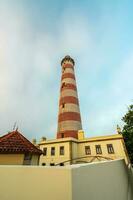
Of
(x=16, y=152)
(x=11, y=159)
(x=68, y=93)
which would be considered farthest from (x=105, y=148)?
(x=11, y=159)

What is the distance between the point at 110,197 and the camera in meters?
3.10

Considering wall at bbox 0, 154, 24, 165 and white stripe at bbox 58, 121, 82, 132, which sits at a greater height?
white stripe at bbox 58, 121, 82, 132

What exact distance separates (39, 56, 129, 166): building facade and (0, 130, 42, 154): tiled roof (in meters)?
8.54

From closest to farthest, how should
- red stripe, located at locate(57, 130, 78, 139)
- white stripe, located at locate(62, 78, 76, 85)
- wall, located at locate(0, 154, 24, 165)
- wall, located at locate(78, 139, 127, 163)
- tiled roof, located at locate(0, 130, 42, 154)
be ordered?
wall, located at locate(0, 154, 24, 165)
tiled roof, located at locate(0, 130, 42, 154)
wall, located at locate(78, 139, 127, 163)
red stripe, located at locate(57, 130, 78, 139)
white stripe, located at locate(62, 78, 76, 85)

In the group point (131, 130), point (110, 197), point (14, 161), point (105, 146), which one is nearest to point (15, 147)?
point (14, 161)

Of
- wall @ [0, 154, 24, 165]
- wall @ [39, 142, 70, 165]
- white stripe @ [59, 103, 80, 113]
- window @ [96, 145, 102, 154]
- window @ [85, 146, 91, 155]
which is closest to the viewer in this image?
wall @ [0, 154, 24, 165]

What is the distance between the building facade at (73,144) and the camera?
1780 cm

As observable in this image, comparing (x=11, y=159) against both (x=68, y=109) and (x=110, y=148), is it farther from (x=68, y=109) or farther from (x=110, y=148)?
(x=110, y=148)

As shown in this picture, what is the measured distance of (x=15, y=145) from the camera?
9016 millimetres

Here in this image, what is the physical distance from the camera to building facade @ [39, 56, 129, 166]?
17.8 meters

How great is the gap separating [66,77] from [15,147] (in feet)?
60.0

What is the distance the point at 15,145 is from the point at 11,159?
3.19ft

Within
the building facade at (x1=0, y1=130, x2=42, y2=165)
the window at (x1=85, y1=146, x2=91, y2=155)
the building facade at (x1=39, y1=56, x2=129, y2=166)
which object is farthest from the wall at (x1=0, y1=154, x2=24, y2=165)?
the window at (x1=85, y1=146, x2=91, y2=155)

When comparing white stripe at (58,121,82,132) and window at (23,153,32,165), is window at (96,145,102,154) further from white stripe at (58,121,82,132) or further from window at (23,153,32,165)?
window at (23,153,32,165)
